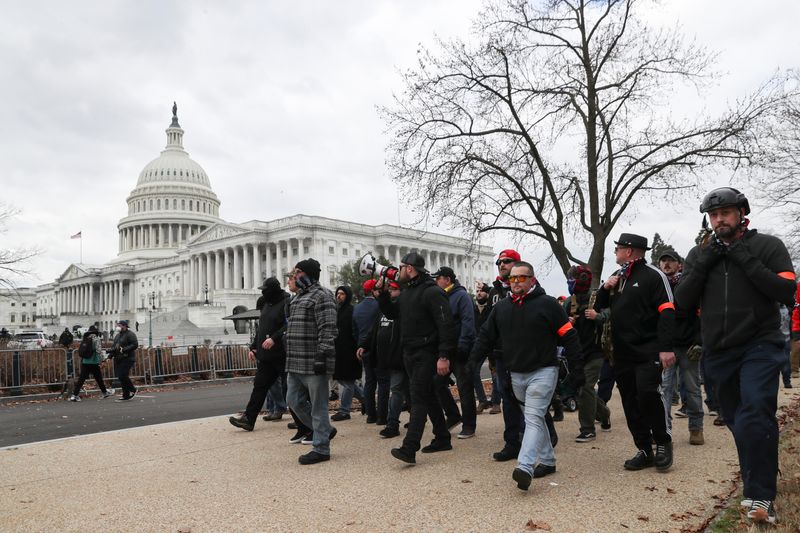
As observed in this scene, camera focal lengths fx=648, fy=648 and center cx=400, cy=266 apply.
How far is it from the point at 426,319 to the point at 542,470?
2.00 meters

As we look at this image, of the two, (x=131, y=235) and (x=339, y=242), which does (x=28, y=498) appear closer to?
(x=339, y=242)

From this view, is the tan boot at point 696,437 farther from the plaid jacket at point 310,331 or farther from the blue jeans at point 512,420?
the plaid jacket at point 310,331

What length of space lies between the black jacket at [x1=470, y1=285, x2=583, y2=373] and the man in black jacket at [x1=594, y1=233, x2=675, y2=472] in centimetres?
59

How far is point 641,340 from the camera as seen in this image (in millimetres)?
6250

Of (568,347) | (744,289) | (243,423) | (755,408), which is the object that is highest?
(744,289)

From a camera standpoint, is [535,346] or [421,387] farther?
[421,387]

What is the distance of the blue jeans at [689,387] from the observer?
7.65 metres

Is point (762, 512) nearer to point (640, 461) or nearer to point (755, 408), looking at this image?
point (755, 408)

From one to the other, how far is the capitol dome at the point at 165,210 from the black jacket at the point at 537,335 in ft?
439

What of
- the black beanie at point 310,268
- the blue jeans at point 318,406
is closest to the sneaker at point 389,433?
the blue jeans at point 318,406

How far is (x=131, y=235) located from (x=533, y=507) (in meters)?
147

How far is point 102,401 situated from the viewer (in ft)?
50.7

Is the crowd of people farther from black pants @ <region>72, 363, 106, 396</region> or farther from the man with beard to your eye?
black pants @ <region>72, 363, 106, 396</region>

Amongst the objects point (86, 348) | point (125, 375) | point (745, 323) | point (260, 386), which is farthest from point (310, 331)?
point (86, 348)
